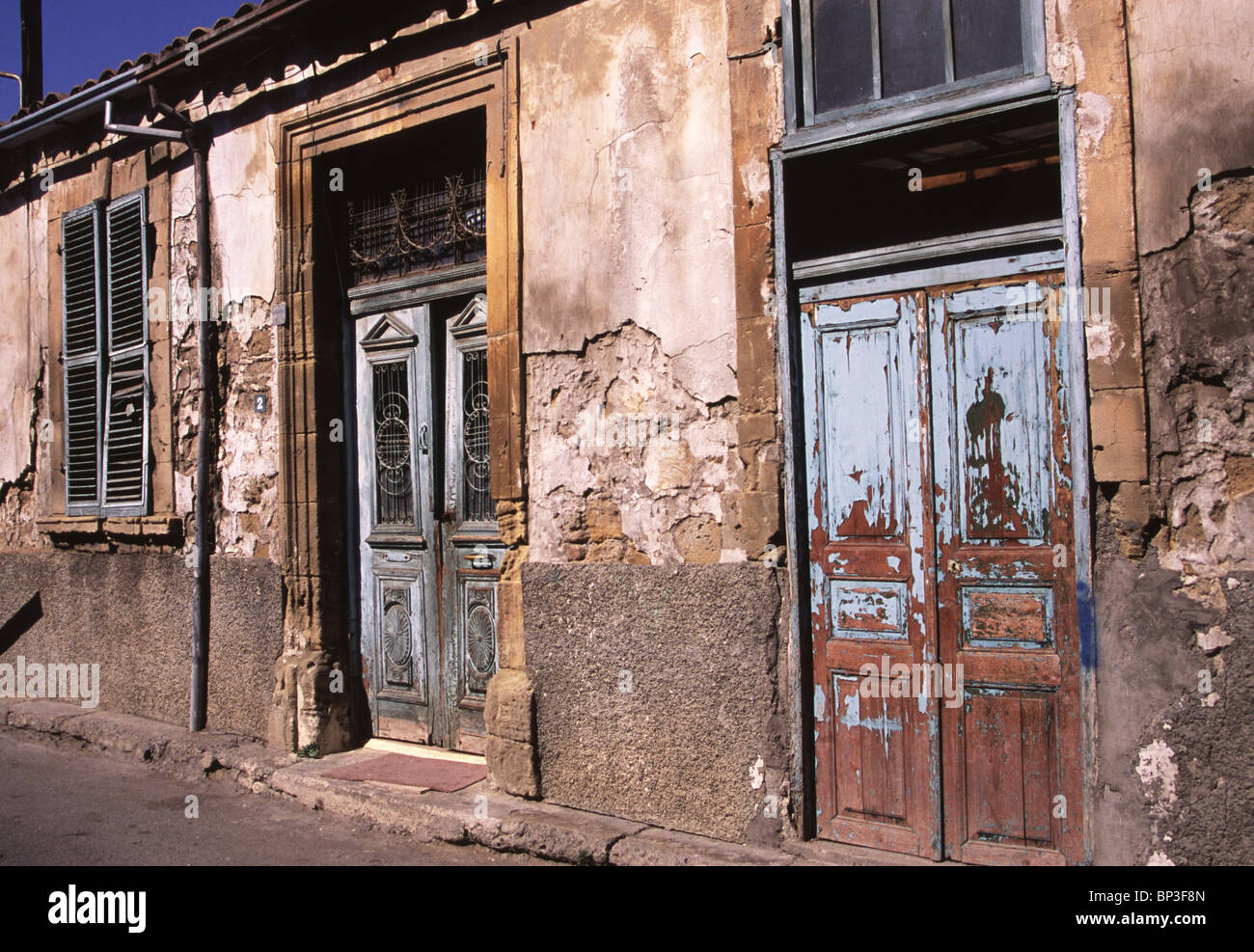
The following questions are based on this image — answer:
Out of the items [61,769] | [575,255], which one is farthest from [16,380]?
[575,255]

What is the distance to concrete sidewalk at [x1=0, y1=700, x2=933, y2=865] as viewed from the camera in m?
4.39

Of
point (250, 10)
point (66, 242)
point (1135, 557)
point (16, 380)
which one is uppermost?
point (250, 10)

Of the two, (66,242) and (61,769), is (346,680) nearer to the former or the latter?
(61,769)

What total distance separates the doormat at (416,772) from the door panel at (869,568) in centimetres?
203

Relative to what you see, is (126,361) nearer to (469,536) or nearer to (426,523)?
(426,523)

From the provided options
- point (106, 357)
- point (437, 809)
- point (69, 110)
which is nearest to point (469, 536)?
point (437, 809)

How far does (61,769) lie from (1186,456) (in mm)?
6692

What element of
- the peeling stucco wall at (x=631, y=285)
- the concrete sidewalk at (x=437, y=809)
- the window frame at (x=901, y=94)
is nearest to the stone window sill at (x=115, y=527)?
the concrete sidewalk at (x=437, y=809)

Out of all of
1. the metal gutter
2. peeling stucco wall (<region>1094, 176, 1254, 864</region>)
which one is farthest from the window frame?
the metal gutter

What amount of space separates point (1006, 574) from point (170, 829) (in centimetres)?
429

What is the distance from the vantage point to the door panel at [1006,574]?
3.96m

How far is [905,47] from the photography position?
4316 mm

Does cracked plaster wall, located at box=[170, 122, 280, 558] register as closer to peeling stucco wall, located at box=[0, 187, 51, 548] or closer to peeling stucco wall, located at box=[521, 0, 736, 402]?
peeling stucco wall, located at box=[0, 187, 51, 548]

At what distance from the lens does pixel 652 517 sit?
491cm
